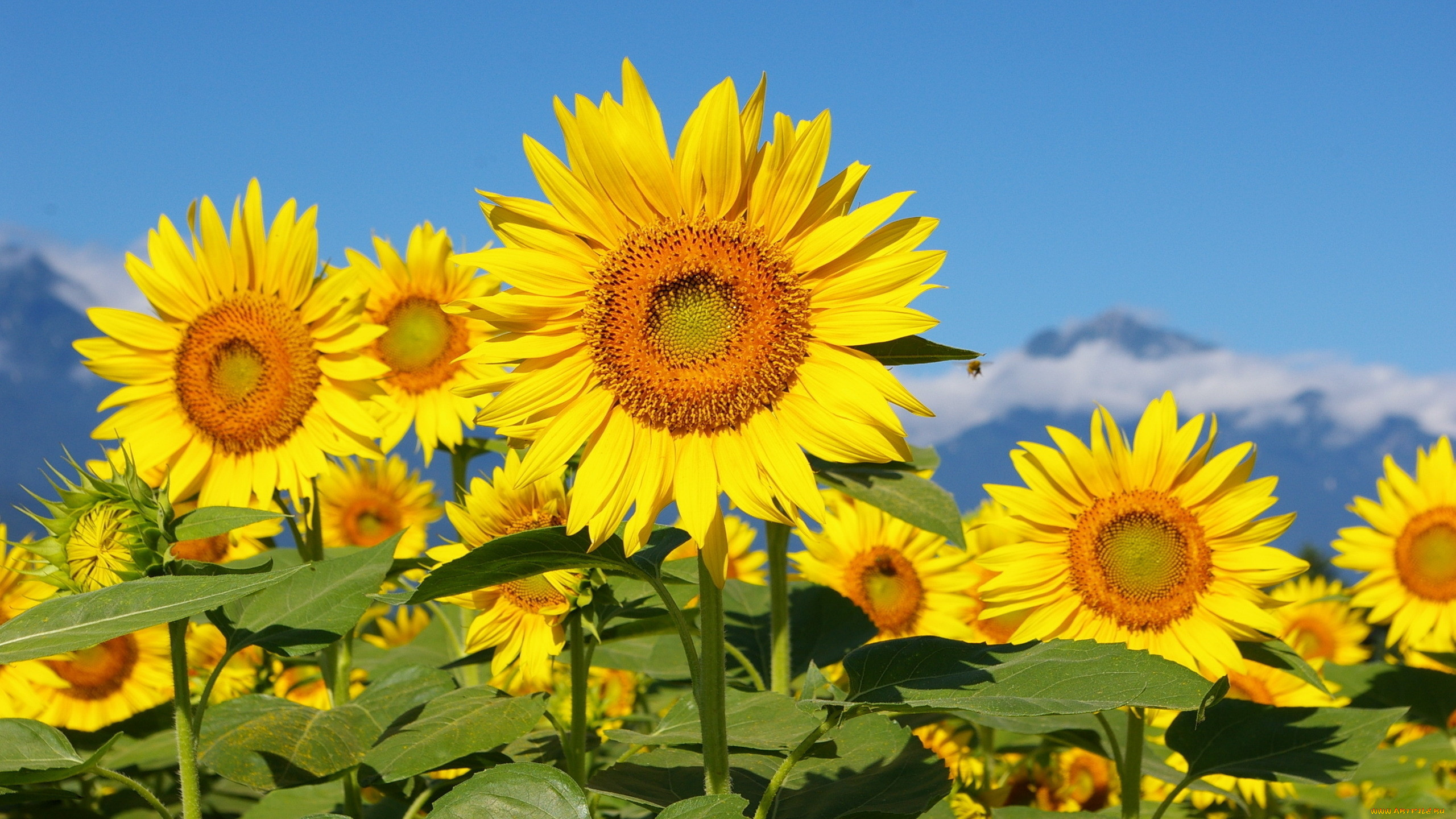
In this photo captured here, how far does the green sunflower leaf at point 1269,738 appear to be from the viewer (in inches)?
99.0

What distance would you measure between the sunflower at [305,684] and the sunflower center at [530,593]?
4.93ft

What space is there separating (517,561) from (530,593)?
2.95ft

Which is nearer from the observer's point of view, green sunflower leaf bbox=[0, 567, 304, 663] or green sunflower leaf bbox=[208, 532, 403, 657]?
green sunflower leaf bbox=[0, 567, 304, 663]

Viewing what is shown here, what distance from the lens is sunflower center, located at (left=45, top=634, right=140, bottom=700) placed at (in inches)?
147

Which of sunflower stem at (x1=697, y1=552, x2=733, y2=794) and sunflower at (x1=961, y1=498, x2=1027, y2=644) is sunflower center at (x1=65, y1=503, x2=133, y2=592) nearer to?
sunflower stem at (x1=697, y1=552, x2=733, y2=794)

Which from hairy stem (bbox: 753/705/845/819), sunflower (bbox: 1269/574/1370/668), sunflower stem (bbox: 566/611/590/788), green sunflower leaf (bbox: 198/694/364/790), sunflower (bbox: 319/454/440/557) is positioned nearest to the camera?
hairy stem (bbox: 753/705/845/819)

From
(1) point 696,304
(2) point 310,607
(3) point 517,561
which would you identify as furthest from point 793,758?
(2) point 310,607

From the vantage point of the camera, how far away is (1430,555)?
4.53 m

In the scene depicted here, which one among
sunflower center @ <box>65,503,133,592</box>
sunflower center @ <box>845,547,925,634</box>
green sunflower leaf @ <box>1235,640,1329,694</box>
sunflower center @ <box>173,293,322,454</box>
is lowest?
green sunflower leaf @ <box>1235,640,1329,694</box>

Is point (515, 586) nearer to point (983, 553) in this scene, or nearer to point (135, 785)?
point (135, 785)

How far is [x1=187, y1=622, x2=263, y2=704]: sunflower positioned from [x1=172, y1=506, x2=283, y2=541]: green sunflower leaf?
4.34 feet

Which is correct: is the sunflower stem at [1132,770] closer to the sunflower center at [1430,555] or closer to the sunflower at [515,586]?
the sunflower at [515,586]

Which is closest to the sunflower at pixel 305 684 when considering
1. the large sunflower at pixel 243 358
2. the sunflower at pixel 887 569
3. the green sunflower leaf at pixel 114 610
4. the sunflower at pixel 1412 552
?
the large sunflower at pixel 243 358

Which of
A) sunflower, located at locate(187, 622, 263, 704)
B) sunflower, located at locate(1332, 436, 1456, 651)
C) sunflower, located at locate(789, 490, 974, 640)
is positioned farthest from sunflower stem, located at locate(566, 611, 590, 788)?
sunflower, located at locate(1332, 436, 1456, 651)
